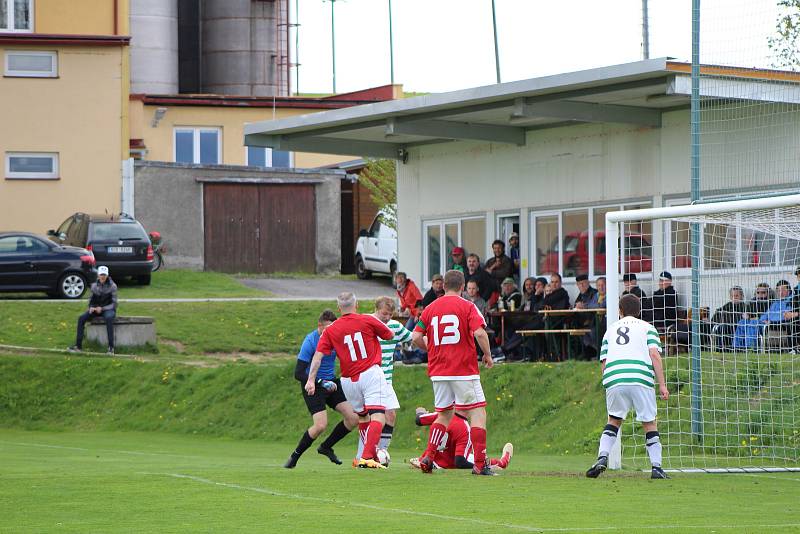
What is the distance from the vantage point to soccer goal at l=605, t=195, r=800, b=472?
1667cm

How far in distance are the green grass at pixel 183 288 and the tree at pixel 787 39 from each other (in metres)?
20.4

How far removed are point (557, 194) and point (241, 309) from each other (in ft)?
36.4

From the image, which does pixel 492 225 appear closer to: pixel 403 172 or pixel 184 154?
pixel 403 172

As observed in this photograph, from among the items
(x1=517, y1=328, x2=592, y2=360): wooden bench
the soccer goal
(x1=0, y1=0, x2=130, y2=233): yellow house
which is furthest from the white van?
the soccer goal

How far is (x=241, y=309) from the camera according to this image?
33531mm

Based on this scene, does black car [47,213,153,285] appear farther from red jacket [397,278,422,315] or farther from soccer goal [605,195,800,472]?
soccer goal [605,195,800,472]

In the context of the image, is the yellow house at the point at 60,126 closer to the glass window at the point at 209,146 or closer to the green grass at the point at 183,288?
the green grass at the point at 183,288

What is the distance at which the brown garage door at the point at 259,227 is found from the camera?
46406mm

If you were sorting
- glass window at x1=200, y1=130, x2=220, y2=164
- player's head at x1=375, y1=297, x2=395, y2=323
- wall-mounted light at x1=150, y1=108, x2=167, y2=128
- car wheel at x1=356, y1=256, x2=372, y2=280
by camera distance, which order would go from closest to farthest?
player's head at x1=375, y1=297, x2=395, y2=323 → car wheel at x1=356, y1=256, x2=372, y2=280 → wall-mounted light at x1=150, y1=108, x2=167, y2=128 → glass window at x1=200, y1=130, x2=220, y2=164

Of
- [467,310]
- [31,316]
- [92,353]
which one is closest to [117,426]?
[92,353]

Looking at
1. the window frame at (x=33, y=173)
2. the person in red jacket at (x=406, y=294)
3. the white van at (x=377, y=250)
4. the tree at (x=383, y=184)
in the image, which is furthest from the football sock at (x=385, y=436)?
the tree at (x=383, y=184)

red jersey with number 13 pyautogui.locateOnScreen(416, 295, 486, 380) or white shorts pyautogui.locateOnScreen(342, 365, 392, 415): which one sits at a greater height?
red jersey with number 13 pyautogui.locateOnScreen(416, 295, 486, 380)

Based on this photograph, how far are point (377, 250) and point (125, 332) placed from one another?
15351 mm

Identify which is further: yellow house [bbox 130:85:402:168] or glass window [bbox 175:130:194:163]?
glass window [bbox 175:130:194:163]
